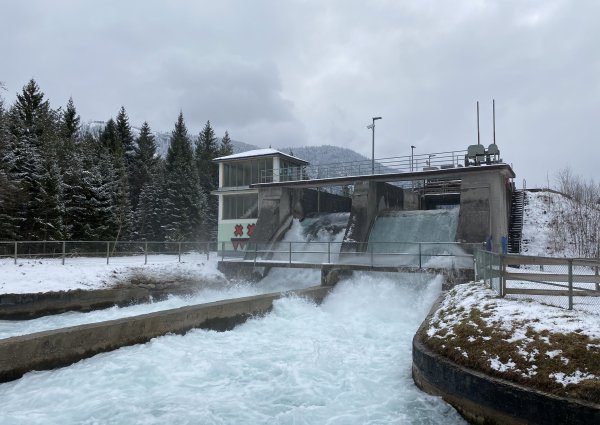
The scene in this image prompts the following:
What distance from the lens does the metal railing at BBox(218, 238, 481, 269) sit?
1900 centimetres

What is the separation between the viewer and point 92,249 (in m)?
23.2

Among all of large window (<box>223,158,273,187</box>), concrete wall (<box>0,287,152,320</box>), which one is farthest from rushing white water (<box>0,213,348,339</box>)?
large window (<box>223,158,273,187</box>)

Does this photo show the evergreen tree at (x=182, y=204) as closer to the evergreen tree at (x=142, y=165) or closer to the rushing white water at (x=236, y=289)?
the evergreen tree at (x=142, y=165)

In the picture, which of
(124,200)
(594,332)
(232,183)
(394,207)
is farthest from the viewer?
(124,200)

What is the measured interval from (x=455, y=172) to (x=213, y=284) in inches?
562

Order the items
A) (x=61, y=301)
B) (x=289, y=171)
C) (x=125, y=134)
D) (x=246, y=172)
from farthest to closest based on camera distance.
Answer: (x=125, y=134)
(x=246, y=172)
(x=289, y=171)
(x=61, y=301)

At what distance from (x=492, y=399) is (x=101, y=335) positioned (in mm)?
8513

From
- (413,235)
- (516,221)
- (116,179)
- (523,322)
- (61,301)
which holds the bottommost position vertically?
(61,301)

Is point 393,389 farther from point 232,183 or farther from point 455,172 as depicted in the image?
point 232,183

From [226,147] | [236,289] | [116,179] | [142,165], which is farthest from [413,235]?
[226,147]

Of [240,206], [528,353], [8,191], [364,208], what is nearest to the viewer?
[528,353]

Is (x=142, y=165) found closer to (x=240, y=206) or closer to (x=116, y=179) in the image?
(x=116, y=179)

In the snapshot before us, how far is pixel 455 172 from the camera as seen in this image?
23891 millimetres

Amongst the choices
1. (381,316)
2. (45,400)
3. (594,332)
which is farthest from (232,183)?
(594,332)
